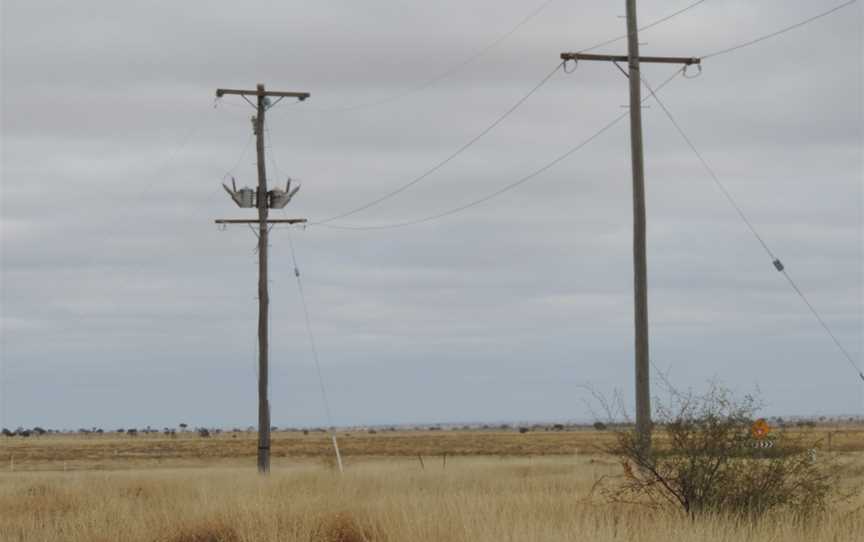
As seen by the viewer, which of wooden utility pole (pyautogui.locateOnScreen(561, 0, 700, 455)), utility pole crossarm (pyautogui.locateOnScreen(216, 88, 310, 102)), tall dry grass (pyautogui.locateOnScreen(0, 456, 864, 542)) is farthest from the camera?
utility pole crossarm (pyautogui.locateOnScreen(216, 88, 310, 102))

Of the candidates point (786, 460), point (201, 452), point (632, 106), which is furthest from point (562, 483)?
point (201, 452)

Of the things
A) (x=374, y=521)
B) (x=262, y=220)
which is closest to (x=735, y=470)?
(x=374, y=521)

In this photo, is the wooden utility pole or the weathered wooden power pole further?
the weathered wooden power pole

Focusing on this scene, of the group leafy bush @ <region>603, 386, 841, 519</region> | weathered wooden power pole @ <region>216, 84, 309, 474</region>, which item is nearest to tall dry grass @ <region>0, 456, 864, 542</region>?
leafy bush @ <region>603, 386, 841, 519</region>

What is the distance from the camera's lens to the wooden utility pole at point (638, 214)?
22594mm

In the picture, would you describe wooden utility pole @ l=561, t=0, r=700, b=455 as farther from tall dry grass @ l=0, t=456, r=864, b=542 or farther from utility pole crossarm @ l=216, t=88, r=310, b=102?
utility pole crossarm @ l=216, t=88, r=310, b=102

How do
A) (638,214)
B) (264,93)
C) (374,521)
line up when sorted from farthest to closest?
(264,93) < (638,214) < (374,521)

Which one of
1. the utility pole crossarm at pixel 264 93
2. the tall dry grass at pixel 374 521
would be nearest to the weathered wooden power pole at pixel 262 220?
the utility pole crossarm at pixel 264 93

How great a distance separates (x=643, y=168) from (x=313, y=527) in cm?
978

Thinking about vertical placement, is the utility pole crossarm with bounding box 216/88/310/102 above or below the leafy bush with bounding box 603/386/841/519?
above

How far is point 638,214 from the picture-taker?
23438mm

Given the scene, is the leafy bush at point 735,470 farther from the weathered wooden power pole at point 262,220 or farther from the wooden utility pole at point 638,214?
the weathered wooden power pole at point 262,220

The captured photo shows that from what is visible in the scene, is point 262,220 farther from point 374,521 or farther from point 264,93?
point 374,521

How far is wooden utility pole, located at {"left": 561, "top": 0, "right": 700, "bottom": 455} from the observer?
2259 cm
